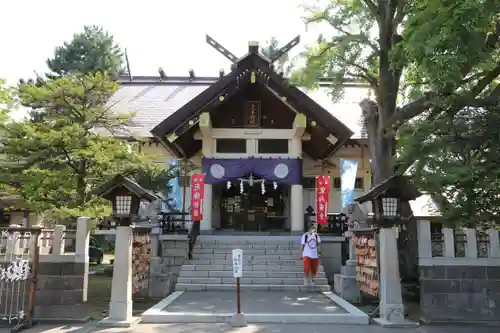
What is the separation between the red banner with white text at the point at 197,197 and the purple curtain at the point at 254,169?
2.85 feet

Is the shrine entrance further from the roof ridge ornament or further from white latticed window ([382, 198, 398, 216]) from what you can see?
white latticed window ([382, 198, 398, 216])

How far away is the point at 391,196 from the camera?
8695 mm

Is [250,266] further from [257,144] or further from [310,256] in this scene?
[257,144]

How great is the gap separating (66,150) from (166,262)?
4831 millimetres

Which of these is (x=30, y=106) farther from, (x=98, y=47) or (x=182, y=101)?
(x=98, y=47)

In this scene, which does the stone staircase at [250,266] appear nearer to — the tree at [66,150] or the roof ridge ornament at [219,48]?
the tree at [66,150]

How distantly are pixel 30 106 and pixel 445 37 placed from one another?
10.2 m

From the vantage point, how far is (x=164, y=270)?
12766 millimetres

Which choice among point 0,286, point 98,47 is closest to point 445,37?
point 0,286

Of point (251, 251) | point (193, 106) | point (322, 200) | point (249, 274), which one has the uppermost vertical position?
point (193, 106)

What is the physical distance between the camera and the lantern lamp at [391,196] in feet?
28.2

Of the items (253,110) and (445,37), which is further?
(253,110)

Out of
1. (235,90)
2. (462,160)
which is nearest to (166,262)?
(235,90)

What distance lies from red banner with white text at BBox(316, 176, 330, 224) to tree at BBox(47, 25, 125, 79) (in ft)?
71.3
